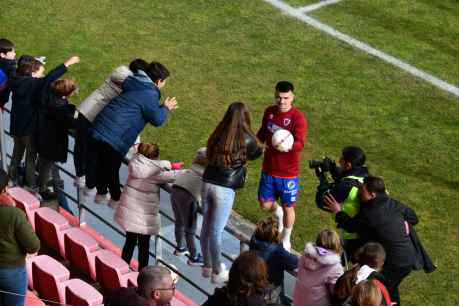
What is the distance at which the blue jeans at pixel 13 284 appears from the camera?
7570 millimetres

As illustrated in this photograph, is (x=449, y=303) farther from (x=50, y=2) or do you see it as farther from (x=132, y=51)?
(x=50, y=2)

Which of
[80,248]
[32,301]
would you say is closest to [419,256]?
[80,248]

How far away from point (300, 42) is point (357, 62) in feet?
3.74

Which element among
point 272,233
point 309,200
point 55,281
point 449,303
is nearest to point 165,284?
point 272,233

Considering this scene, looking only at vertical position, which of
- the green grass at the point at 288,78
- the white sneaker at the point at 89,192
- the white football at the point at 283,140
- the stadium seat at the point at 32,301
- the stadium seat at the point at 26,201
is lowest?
the green grass at the point at 288,78

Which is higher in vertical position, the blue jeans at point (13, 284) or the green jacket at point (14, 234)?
the green jacket at point (14, 234)

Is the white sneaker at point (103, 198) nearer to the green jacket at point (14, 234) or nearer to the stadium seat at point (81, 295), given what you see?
the stadium seat at point (81, 295)

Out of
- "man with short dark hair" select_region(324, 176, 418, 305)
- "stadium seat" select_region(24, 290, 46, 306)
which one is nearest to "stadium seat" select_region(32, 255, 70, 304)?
"stadium seat" select_region(24, 290, 46, 306)

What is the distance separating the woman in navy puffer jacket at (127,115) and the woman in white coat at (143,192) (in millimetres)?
444

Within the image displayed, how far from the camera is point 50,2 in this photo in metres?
17.4

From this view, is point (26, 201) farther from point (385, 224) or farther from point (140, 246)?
point (385, 224)

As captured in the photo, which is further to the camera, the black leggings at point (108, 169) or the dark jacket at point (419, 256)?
the black leggings at point (108, 169)

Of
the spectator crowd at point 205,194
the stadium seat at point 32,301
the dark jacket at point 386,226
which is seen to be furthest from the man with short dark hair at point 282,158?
the stadium seat at point 32,301

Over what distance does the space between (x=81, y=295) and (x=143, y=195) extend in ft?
4.02
